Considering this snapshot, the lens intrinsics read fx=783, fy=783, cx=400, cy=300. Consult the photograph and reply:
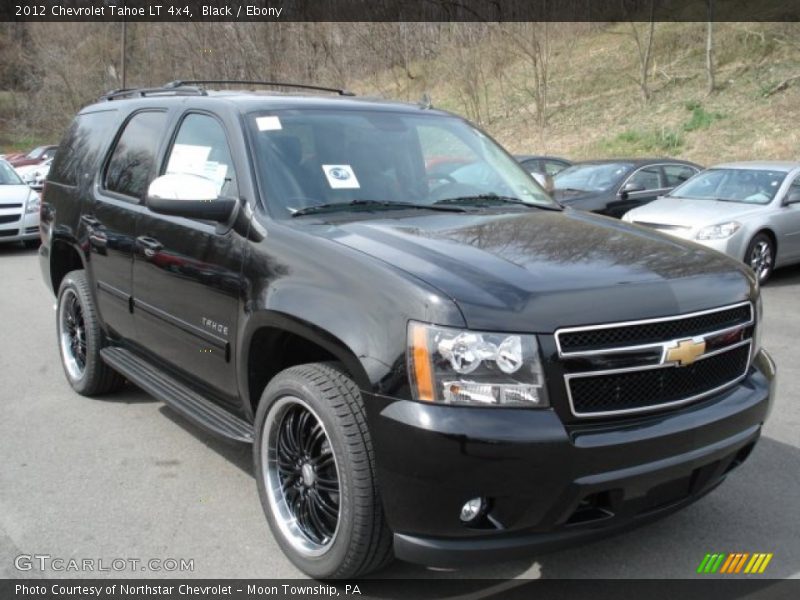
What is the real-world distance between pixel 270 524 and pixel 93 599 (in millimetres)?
741

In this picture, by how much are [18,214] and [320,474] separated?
1174 cm

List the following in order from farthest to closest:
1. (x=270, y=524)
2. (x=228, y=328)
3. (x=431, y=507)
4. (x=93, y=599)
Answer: (x=228, y=328) < (x=270, y=524) < (x=93, y=599) < (x=431, y=507)

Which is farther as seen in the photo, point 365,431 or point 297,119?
point 297,119

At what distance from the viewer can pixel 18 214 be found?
13.0m

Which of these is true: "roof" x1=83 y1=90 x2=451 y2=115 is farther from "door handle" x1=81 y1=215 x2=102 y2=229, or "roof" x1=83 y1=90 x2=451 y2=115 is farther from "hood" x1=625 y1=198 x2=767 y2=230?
"hood" x1=625 y1=198 x2=767 y2=230

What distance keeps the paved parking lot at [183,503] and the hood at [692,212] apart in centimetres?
447

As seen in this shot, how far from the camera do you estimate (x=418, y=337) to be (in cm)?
264

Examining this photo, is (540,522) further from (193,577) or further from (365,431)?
(193,577)

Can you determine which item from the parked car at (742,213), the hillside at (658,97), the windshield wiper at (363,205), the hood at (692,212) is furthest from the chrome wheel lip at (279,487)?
the hillside at (658,97)

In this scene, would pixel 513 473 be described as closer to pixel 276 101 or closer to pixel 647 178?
pixel 276 101

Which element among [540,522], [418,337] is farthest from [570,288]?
[540,522]

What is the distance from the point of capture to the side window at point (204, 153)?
3.87 m

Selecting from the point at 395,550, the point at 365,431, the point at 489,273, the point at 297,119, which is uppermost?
the point at 297,119

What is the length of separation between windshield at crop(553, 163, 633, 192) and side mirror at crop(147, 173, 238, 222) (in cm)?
998
